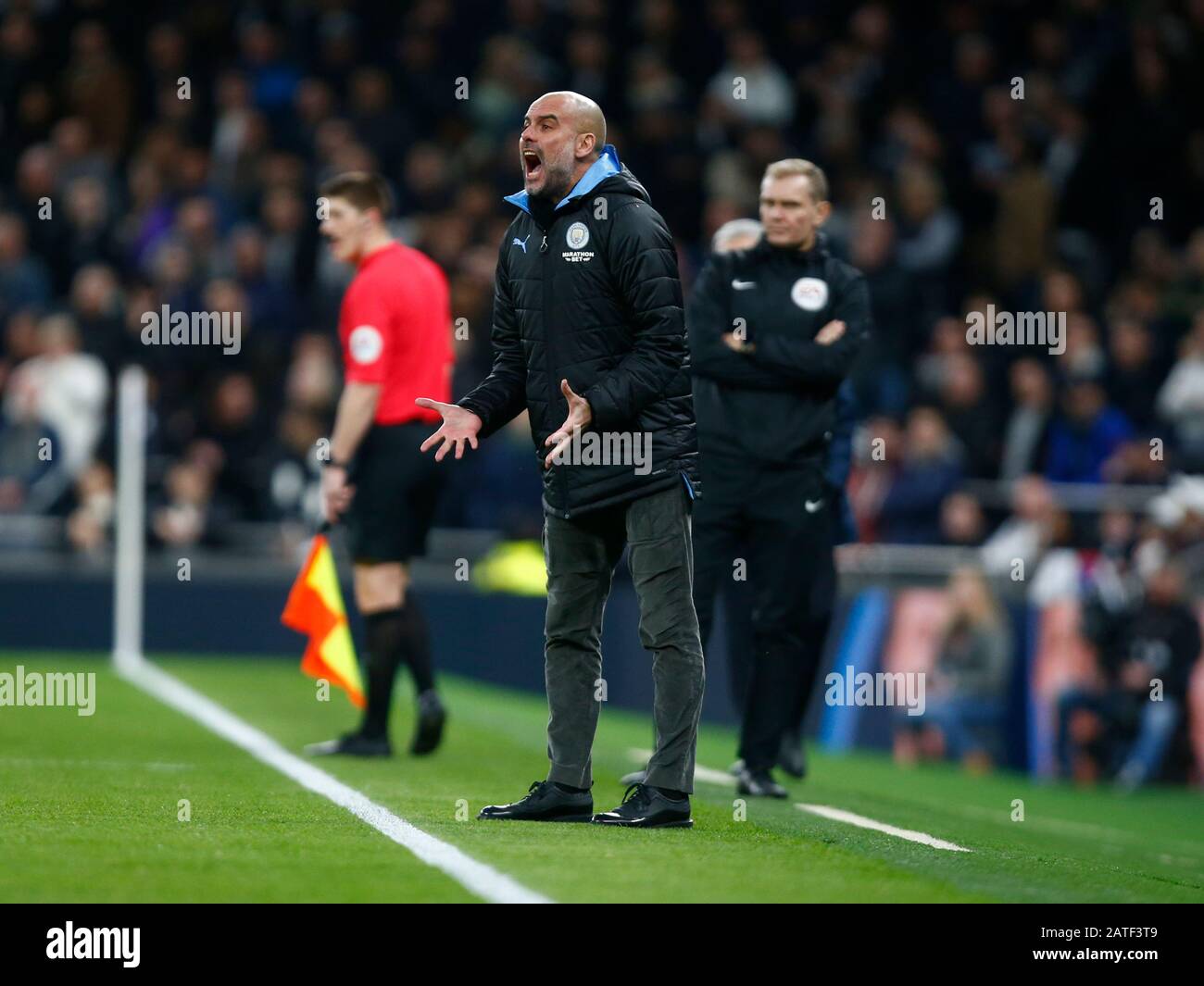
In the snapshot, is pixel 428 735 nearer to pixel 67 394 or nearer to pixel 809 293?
pixel 809 293

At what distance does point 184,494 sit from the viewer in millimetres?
16359

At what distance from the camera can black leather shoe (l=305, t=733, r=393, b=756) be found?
9344 millimetres

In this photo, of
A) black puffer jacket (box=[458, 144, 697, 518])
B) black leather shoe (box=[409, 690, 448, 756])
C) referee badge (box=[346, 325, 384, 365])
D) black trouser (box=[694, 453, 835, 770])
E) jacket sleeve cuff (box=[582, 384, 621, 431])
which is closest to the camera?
jacket sleeve cuff (box=[582, 384, 621, 431])

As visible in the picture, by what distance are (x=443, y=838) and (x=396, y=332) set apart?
345 cm

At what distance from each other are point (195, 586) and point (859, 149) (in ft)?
23.5

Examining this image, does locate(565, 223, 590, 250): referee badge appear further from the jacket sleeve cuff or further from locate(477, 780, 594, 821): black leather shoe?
locate(477, 780, 594, 821): black leather shoe

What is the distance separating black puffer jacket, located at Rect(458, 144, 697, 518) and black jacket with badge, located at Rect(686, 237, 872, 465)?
1862 mm

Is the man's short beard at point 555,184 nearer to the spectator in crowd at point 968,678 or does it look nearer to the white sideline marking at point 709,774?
the white sideline marking at point 709,774

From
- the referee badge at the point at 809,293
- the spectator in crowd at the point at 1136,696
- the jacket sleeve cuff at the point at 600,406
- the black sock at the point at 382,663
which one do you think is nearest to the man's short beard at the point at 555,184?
the jacket sleeve cuff at the point at 600,406

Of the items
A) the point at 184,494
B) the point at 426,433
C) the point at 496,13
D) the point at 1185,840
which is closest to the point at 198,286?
the point at 184,494

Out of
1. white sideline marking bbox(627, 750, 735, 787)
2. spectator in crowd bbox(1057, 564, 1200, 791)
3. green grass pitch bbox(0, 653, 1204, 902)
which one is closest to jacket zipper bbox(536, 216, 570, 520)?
green grass pitch bbox(0, 653, 1204, 902)

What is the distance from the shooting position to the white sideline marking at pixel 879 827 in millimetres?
7152

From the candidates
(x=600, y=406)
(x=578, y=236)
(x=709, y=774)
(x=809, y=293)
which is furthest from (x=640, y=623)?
(x=709, y=774)

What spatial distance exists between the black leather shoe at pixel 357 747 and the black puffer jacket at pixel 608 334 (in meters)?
2.81
